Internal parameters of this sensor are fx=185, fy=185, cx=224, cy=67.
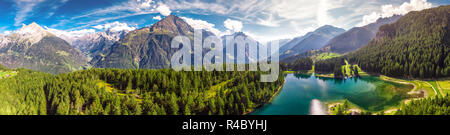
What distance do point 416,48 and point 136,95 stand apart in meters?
170

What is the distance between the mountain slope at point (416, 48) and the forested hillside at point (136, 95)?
2789 inches

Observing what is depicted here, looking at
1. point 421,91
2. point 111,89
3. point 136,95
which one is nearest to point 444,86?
point 421,91

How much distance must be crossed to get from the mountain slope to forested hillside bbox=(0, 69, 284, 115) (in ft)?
232

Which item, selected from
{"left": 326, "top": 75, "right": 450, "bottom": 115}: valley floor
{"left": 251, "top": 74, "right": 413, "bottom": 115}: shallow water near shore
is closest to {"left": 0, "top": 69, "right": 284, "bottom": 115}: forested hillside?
{"left": 251, "top": 74, "right": 413, "bottom": 115}: shallow water near shore

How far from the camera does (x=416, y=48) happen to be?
122 meters

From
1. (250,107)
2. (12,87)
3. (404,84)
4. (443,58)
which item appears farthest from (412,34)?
(12,87)

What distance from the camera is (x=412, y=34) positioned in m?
149

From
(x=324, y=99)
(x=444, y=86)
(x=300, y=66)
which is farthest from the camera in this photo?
(x=300, y=66)

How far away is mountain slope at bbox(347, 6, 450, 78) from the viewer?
308 feet

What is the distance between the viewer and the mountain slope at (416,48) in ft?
308

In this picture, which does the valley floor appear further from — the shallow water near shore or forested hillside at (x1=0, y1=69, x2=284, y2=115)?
forested hillside at (x1=0, y1=69, x2=284, y2=115)

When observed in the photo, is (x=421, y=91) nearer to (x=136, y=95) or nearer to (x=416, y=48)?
(x=416, y=48)

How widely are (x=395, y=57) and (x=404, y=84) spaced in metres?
45.7
